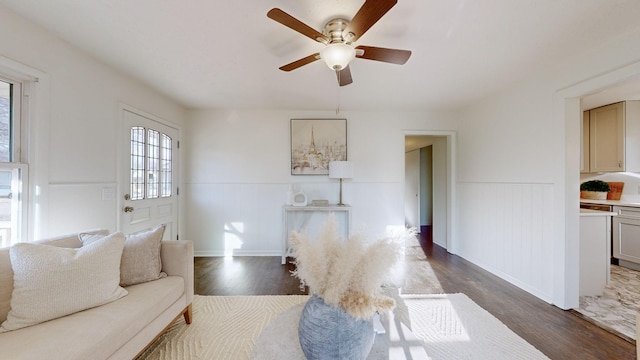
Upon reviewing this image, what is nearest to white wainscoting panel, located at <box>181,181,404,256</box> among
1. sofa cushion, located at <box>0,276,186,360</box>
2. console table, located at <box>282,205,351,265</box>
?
console table, located at <box>282,205,351,265</box>

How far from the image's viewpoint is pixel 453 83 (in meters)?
2.89

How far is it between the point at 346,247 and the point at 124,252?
5.28ft

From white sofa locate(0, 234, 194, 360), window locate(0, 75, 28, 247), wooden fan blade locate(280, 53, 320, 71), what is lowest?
white sofa locate(0, 234, 194, 360)

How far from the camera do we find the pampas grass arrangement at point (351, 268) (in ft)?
3.26

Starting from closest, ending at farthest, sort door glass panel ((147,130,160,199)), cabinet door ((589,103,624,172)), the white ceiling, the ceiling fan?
the ceiling fan
the white ceiling
door glass panel ((147,130,160,199))
cabinet door ((589,103,624,172))

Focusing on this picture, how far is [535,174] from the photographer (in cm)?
266

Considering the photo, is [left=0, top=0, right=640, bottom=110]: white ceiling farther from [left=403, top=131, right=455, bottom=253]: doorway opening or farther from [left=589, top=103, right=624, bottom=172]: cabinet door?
[left=589, top=103, right=624, bottom=172]: cabinet door

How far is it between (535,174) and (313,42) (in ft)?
8.65

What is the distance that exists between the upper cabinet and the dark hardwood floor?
2.49 metres

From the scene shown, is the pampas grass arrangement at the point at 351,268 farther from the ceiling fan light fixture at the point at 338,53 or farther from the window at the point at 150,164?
the window at the point at 150,164

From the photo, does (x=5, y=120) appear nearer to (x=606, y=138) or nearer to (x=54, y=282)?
(x=54, y=282)

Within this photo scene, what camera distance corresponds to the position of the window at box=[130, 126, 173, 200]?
113 inches

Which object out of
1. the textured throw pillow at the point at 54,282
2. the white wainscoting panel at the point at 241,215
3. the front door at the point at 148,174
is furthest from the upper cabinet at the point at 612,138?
the front door at the point at 148,174

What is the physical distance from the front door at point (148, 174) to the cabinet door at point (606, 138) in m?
6.23
